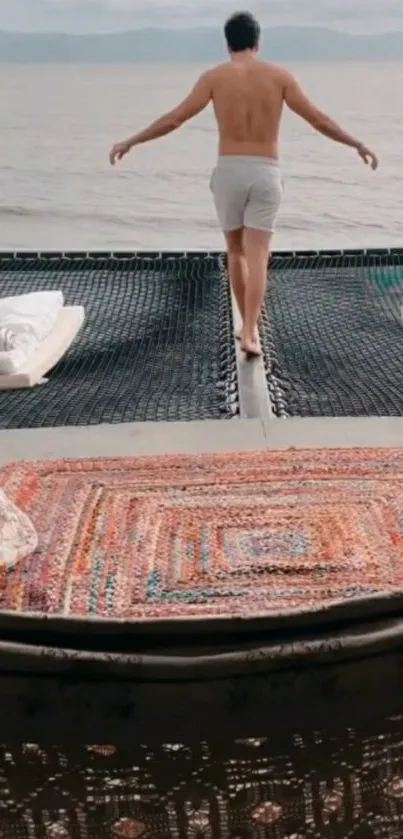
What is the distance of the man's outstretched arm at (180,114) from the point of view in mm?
3273

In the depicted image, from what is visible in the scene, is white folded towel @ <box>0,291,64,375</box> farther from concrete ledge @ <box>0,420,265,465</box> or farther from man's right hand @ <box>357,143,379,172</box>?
man's right hand @ <box>357,143,379,172</box>

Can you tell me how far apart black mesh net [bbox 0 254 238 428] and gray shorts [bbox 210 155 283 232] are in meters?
0.40

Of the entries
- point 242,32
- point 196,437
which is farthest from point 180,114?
point 196,437

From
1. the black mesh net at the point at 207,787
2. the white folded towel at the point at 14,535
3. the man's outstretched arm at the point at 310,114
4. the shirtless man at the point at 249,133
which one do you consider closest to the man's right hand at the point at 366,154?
the man's outstretched arm at the point at 310,114

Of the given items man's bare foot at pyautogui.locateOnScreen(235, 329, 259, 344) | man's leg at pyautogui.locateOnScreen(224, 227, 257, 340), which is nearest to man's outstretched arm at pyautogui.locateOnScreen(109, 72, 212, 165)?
man's leg at pyautogui.locateOnScreen(224, 227, 257, 340)

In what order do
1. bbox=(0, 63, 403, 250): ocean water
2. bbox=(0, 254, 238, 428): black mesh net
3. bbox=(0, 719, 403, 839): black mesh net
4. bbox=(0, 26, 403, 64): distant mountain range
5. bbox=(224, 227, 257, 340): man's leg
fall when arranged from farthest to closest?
bbox=(0, 26, 403, 64): distant mountain range → bbox=(0, 63, 403, 250): ocean water → bbox=(224, 227, 257, 340): man's leg → bbox=(0, 254, 238, 428): black mesh net → bbox=(0, 719, 403, 839): black mesh net

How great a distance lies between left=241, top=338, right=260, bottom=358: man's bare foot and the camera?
319cm

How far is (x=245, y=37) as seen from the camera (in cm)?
318

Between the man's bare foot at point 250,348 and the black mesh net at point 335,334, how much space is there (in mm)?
39

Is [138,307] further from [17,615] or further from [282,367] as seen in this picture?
[17,615]

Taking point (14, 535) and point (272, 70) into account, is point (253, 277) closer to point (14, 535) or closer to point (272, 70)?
point (272, 70)

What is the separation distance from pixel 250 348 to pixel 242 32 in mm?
947

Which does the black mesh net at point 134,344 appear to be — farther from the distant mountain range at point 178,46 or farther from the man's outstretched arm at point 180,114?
the distant mountain range at point 178,46

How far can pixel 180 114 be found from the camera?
3.36 metres
